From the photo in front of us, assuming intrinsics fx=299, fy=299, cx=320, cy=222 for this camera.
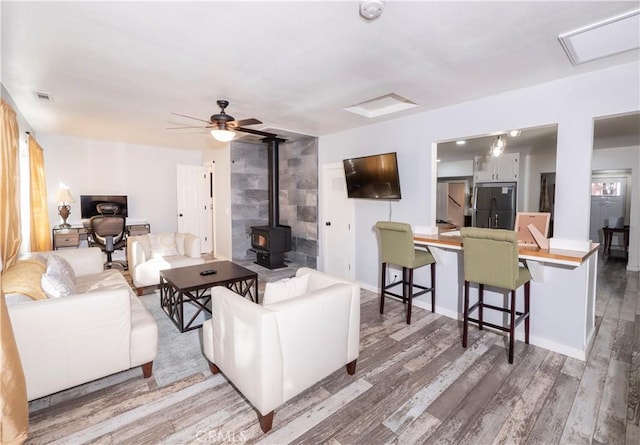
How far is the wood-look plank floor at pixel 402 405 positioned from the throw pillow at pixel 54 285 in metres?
0.68

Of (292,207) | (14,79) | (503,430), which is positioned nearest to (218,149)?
(292,207)

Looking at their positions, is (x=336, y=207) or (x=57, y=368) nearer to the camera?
(x=57, y=368)

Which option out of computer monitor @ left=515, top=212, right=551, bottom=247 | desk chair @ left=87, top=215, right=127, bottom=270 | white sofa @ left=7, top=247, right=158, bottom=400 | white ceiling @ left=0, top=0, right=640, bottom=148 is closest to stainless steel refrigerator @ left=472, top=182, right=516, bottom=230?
computer monitor @ left=515, top=212, right=551, bottom=247

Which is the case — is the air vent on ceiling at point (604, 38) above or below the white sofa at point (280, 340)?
above

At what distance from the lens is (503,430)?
1.77 metres

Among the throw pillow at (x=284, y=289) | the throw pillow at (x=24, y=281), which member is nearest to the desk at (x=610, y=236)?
the throw pillow at (x=284, y=289)

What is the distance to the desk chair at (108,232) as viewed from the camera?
4879 mm

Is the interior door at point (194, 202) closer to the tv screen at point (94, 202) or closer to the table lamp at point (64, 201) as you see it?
the tv screen at point (94, 202)

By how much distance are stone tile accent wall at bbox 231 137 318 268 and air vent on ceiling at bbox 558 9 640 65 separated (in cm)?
361

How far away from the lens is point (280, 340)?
5.49 feet

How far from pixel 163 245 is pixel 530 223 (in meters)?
4.62

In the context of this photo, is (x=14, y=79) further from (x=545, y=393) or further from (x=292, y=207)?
(x=545, y=393)

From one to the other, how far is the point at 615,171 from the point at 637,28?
5546 millimetres

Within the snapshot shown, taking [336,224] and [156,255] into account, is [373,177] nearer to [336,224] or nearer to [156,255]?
[336,224]
